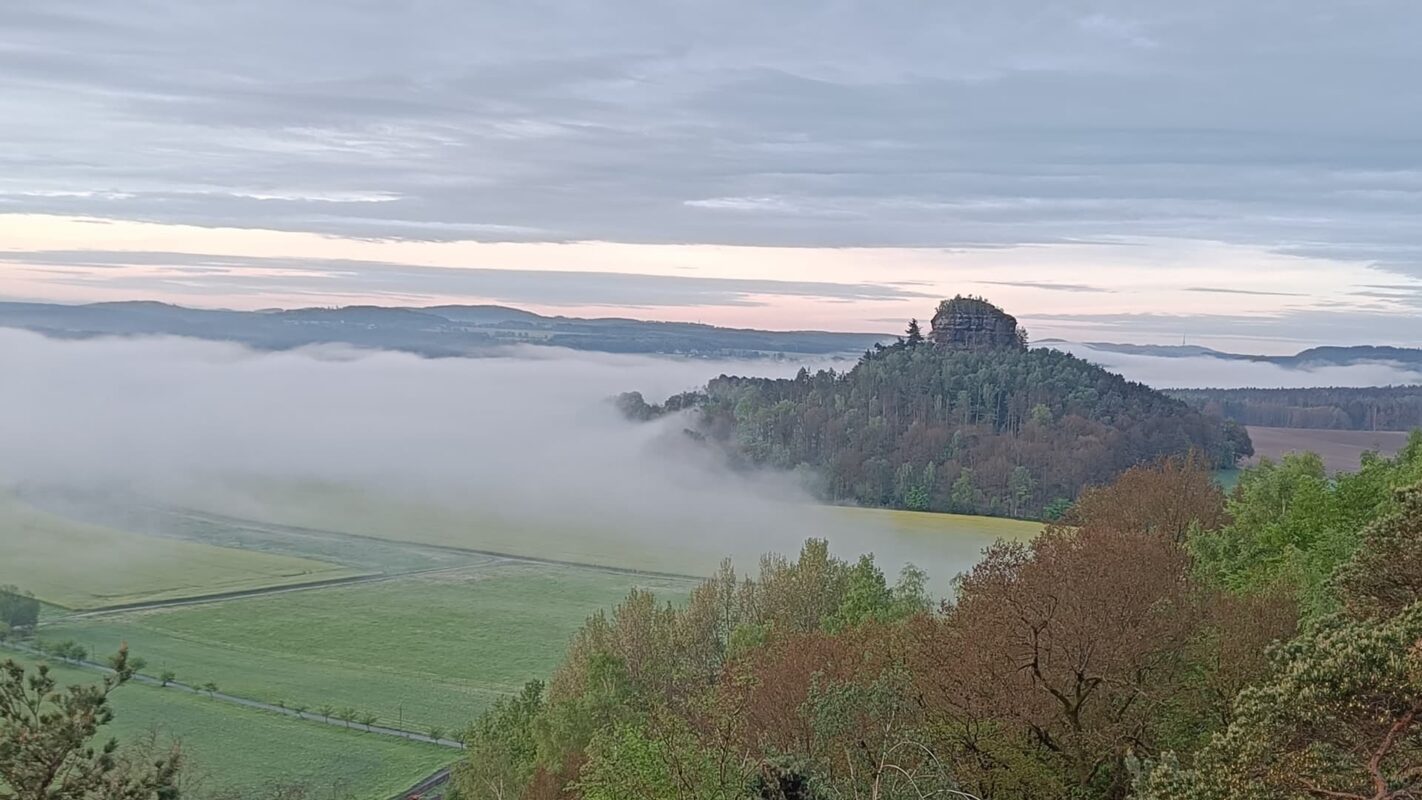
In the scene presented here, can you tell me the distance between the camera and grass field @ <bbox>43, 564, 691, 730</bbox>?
61781 millimetres

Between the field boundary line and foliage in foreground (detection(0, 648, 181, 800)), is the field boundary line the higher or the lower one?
the lower one

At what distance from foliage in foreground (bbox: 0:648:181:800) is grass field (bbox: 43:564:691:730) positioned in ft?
135

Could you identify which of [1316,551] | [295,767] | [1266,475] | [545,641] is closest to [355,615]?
[545,641]

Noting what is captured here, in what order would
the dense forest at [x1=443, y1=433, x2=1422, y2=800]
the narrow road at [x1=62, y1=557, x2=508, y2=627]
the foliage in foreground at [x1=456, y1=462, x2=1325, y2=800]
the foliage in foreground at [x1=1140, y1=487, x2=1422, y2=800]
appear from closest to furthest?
the foliage in foreground at [x1=1140, y1=487, x2=1422, y2=800] → the dense forest at [x1=443, y1=433, x2=1422, y2=800] → the foliage in foreground at [x1=456, y1=462, x2=1325, y2=800] → the narrow road at [x1=62, y1=557, x2=508, y2=627]

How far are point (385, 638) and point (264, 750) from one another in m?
23.4

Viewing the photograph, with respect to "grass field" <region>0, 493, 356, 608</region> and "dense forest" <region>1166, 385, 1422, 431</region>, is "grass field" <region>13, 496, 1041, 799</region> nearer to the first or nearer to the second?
"grass field" <region>0, 493, 356, 608</region>

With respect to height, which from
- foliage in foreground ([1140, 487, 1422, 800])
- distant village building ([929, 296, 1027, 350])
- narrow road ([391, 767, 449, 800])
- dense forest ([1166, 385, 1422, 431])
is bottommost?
narrow road ([391, 767, 449, 800])

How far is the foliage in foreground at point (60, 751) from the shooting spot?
15086 mm

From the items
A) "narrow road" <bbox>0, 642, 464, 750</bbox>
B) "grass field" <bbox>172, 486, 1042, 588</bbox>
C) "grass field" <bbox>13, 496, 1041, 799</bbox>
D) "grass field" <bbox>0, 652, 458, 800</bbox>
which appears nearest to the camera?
"grass field" <bbox>0, 652, 458, 800</bbox>

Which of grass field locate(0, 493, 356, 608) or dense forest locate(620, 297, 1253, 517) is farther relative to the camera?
dense forest locate(620, 297, 1253, 517)

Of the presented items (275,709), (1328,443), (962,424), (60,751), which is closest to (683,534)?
(962,424)

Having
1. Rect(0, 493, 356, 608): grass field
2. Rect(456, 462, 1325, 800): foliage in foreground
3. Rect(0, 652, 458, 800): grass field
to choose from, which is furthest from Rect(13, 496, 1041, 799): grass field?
Rect(456, 462, 1325, 800): foliage in foreground

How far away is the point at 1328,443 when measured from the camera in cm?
11019

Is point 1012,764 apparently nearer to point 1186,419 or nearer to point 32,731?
point 32,731
